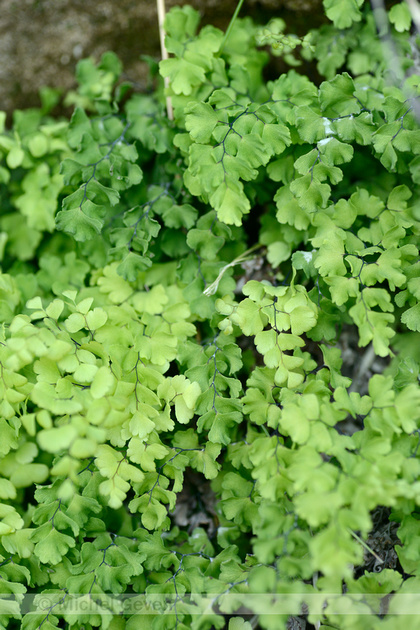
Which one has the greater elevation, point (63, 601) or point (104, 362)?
point (104, 362)

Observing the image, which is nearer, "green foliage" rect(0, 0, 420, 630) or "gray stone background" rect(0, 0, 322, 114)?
"green foliage" rect(0, 0, 420, 630)

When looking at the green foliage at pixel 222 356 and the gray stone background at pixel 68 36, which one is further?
the gray stone background at pixel 68 36

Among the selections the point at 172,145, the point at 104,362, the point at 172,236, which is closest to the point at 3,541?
the point at 104,362

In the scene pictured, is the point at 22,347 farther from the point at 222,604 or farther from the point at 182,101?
the point at 182,101

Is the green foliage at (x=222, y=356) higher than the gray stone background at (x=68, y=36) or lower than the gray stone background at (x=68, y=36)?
lower

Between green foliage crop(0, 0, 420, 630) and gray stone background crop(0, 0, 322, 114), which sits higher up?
gray stone background crop(0, 0, 322, 114)
